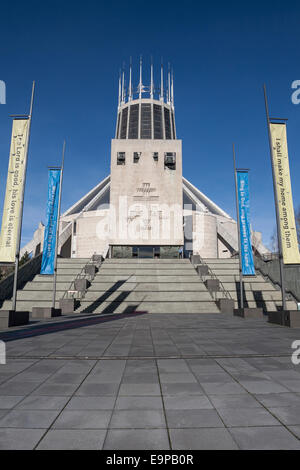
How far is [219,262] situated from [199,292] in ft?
30.7

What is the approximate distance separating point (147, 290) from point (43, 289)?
8.59 metres

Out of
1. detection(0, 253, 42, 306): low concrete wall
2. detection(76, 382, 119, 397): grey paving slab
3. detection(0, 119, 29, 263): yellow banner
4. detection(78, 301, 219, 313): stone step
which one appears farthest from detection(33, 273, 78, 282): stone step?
detection(76, 382, 119, 397): grey paving slab

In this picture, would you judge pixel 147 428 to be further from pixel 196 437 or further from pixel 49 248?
pixel 49 248

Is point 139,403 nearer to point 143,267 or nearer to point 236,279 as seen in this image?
point 236,279

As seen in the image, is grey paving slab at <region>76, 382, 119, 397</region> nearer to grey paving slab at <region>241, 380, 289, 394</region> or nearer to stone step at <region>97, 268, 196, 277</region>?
grey paving slab at <region>241, 380, 289, 394</region>

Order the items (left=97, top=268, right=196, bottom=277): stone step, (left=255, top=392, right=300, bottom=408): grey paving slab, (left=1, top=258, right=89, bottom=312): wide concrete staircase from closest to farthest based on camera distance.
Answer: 1. (left=255, top=392, right=300, bottom=408): grey paving slab
2. (left=1, top=258, right=89, bottom=312): wide concrete staircase
3. (left=97, top=268, right=196, bottom=277): stone step

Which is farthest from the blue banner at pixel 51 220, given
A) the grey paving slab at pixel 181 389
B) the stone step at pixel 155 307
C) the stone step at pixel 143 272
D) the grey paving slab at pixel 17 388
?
the grey paving slab at pixel 181 389

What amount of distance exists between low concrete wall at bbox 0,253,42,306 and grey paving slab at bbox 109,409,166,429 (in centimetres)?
2016

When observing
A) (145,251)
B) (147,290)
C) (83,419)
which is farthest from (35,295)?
(83,419)

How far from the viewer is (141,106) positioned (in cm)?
9450

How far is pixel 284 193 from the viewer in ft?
44.6

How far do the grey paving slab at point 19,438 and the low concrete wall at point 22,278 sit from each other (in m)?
20.0

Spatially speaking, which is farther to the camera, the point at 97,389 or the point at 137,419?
the point at 97,389

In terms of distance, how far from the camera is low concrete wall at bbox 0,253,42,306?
21.7 metres
